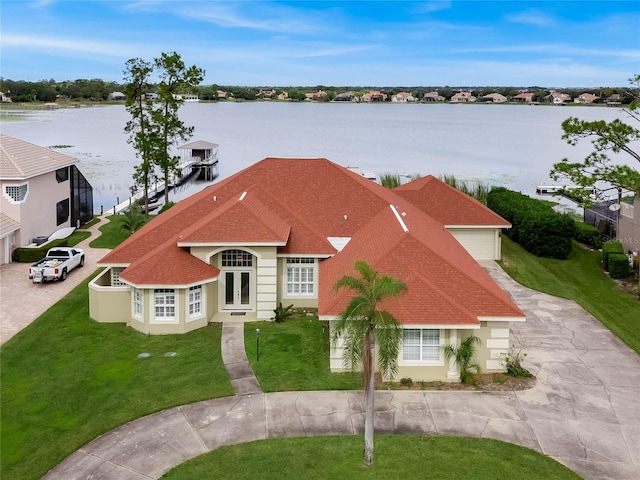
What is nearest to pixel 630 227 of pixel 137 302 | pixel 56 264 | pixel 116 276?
pixel 137 302

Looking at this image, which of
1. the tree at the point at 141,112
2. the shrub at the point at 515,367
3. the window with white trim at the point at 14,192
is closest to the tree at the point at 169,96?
the tree at the point at 141,112

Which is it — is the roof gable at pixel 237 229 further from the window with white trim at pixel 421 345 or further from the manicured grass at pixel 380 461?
the manicured grass at pixel 380 461

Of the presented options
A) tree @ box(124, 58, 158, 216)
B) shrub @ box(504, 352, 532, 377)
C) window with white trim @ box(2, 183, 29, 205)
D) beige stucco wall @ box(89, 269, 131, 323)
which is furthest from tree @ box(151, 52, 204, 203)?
shrub @ box(504, 352, 532, 377)

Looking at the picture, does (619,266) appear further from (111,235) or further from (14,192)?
(14,192)

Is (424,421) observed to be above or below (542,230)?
below

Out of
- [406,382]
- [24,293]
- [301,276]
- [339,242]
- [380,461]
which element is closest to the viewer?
[380,461]

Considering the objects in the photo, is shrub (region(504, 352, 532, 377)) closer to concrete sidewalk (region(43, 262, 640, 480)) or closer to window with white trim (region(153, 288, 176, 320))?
concrete sidewalk (region(43, 262, 640, 480))
